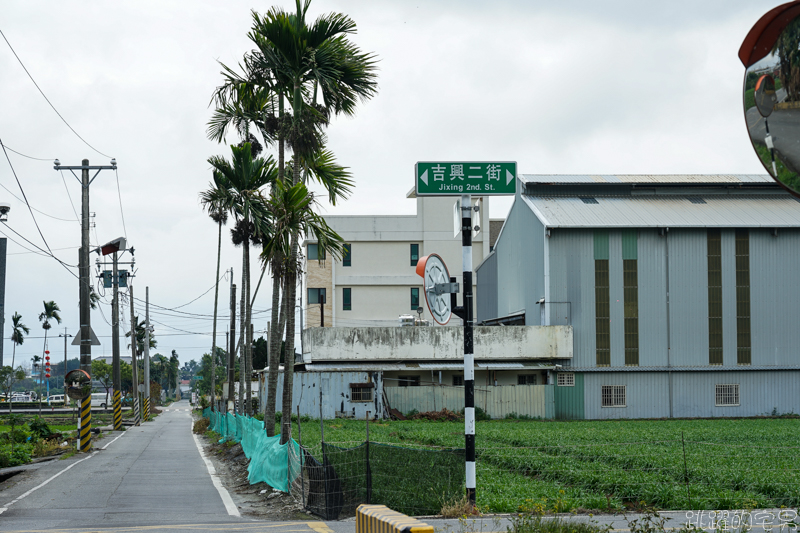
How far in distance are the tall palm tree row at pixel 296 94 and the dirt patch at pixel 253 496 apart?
1.58 metres

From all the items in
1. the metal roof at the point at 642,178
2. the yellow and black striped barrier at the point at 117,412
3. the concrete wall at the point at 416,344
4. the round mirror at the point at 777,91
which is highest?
the metal roof at the point at 642,178

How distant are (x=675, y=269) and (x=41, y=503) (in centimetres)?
3280

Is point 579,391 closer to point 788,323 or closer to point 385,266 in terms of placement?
point 788,323

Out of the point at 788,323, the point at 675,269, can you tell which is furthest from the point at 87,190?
the point at 788,323

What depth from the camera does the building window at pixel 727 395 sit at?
39438 mm

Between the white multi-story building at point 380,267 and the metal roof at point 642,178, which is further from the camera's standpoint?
the white multi-story building at point 380,267

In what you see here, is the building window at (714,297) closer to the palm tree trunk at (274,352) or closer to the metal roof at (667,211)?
the metal roof at (667,211)

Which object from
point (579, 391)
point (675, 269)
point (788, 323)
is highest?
point (675, 269)

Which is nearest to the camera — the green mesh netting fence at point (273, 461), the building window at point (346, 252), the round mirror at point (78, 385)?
the green mesh netting fence at point (273, 461)

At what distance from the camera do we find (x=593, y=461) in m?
17.6

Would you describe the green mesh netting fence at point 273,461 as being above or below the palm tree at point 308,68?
below

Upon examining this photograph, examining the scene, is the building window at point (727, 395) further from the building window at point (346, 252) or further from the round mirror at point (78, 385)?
the round mirror at point (78, 385)

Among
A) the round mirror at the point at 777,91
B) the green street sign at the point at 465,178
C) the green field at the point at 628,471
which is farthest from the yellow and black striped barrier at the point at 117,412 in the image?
the round mirror at the point at 777,91

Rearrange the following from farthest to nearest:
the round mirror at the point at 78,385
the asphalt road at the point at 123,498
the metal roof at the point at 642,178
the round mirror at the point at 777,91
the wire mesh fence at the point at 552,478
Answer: the metal roof at the point at 642,178, the round mirror at the point at 78,385, the asphalt road at the point at 123,498, the wire mesh fence at the point at 552,478, the round mirror at the point at 777,91
